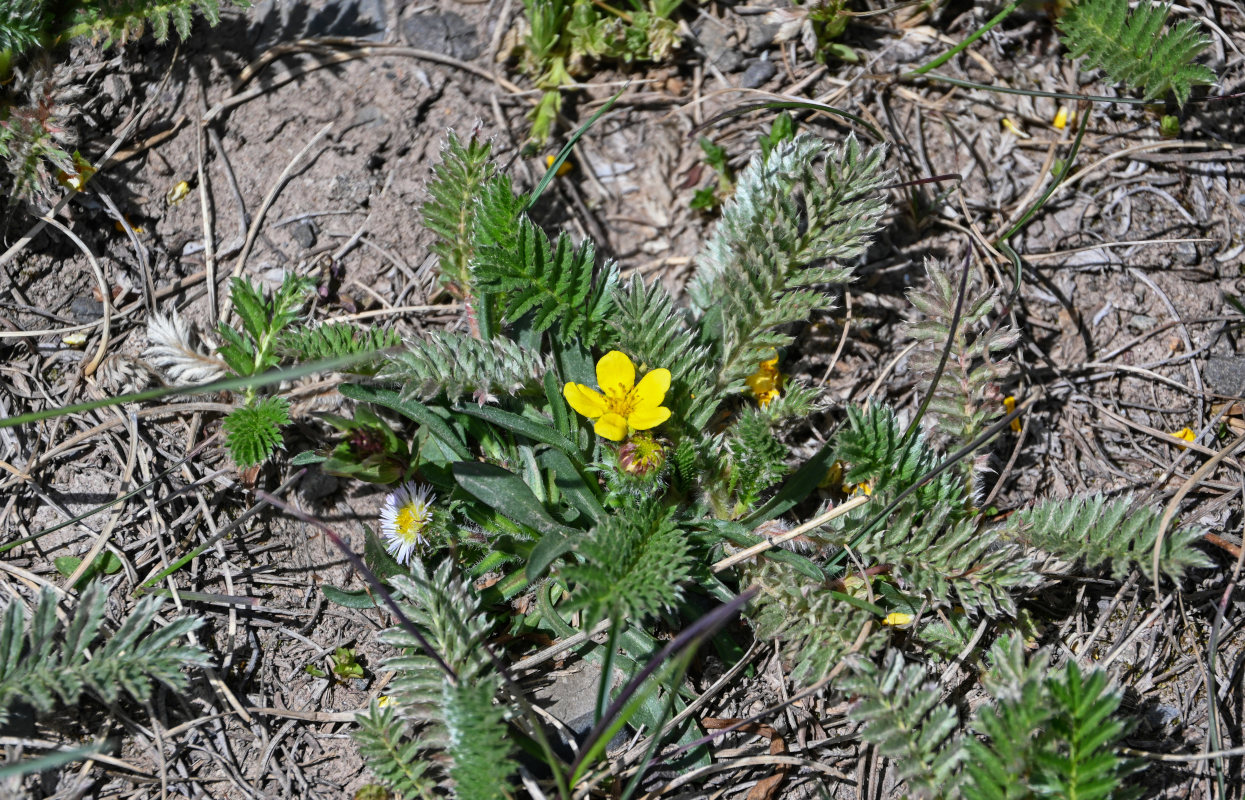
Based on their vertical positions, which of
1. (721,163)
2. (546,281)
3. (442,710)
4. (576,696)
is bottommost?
(576,696)

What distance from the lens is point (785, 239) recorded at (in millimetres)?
2760

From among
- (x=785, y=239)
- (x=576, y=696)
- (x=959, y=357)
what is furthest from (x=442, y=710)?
(x=959, y=357)

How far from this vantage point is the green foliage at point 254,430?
2.64 m

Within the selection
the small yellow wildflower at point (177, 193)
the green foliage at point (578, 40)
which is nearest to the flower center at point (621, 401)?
the green foliage at point (578, 40)

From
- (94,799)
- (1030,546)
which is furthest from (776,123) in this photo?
(94,799)

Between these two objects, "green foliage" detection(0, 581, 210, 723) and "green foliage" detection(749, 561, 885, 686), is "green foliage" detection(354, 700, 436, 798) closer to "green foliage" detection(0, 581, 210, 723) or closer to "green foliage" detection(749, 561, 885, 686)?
"green foliage" detection(0, 581, 210, 723)

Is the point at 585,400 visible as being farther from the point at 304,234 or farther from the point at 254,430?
the point at 304,234

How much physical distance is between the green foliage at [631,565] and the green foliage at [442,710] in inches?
14.9

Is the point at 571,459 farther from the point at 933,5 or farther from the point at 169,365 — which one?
the point at 933,5

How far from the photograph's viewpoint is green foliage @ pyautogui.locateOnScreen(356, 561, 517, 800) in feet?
7.22

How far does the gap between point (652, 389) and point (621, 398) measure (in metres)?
0.10

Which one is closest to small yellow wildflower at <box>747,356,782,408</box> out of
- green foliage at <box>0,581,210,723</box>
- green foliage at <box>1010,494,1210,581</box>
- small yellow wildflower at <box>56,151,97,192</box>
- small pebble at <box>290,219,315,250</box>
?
green foliage at <box>1010,494,1210,581</box>

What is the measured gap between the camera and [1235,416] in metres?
2.98

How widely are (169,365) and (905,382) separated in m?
2.61
